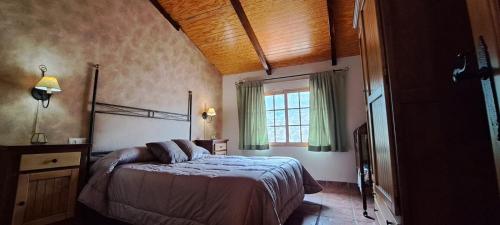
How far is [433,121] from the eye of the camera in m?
0.87

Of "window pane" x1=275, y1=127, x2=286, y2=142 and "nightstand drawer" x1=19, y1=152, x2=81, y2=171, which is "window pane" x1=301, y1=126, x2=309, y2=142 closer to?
"window pane" x1=275, y1=127, x2=286, y2=142

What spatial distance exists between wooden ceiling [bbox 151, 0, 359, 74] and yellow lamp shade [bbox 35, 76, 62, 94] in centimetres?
210

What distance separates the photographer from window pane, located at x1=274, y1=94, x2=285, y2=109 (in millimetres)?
4727

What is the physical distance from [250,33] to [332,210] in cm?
301

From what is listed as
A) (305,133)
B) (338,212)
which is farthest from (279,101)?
(338,212)

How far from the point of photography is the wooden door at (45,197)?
5.71 feet

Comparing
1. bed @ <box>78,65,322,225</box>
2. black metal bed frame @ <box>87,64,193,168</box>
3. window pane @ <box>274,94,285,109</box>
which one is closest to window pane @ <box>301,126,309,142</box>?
window pane @ <box>274,94,285,109</box>

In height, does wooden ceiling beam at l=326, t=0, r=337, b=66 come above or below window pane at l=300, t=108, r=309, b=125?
above

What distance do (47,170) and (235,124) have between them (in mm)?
3528

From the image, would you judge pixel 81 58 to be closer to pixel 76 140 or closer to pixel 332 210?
pixel 76 140

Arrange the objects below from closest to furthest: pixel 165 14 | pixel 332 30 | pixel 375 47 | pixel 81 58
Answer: pixel 375 47 → pixel 81 58 → pixel 332 30 → pixel 165 14

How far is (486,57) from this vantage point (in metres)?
0.51

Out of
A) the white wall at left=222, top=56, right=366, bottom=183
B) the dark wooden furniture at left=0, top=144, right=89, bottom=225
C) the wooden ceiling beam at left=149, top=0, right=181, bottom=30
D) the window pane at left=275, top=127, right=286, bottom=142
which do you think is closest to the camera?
the dark wooden furniture at left=0, top=144, right=89, bottom=225

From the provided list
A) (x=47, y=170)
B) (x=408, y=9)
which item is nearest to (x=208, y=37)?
(x=47, y=170)
